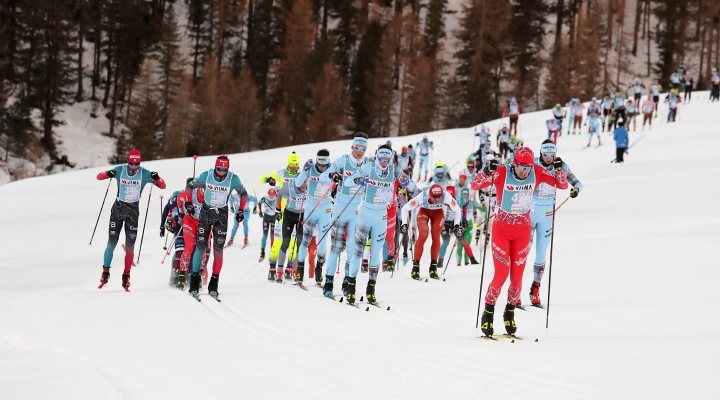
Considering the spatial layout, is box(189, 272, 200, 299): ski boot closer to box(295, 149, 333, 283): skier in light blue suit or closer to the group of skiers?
the group of skiers

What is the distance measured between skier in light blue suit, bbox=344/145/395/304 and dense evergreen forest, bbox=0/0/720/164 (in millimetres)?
41720

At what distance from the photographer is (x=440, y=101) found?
6156cm

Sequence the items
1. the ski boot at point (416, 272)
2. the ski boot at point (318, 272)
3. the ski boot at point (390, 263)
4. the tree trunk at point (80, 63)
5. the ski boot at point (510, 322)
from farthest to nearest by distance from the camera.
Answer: the tree trunk at point (80, 63), the ski boot at point (390, 263), the ski boot at point (416, 272), the ski boot at point (318, 272), the ski boot at point (510, 322)

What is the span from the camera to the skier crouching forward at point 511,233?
7.86 m

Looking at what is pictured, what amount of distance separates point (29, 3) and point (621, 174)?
143 feet

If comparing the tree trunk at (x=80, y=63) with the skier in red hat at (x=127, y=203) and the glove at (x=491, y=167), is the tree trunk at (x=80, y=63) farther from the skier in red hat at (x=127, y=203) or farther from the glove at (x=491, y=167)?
the glove at (x=491, y=167)

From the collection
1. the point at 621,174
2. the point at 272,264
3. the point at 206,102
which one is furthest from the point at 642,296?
the point at 206,102

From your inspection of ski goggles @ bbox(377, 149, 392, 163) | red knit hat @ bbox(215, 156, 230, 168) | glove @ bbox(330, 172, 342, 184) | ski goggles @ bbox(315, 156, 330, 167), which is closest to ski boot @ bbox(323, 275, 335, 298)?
glove @ bbox(330, 172, 342, 184)

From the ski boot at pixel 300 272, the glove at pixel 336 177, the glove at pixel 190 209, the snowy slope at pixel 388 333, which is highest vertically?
the glove at pixel 336 177

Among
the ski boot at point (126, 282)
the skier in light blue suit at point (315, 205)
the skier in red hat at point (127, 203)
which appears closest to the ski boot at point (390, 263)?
the skier in light blue suit at point (315, 205)

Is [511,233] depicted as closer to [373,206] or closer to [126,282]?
[373,206]

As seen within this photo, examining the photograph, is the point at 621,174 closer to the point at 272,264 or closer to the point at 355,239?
the point at 272,264

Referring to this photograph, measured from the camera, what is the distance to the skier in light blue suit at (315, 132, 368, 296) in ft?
34.2

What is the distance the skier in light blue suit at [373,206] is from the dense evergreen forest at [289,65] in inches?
1643
